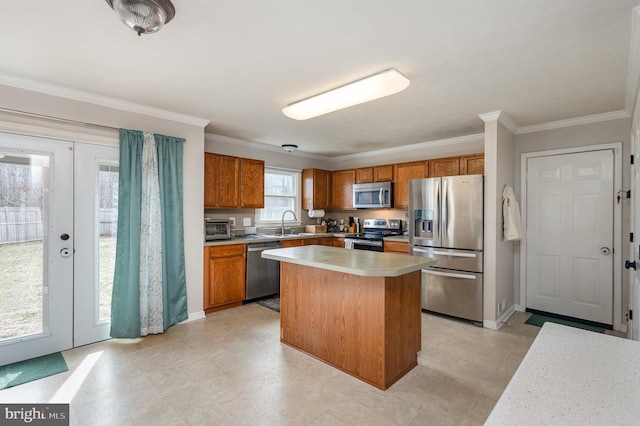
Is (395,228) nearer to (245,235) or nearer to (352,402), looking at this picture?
(245,235)

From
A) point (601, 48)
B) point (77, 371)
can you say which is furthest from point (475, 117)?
point (77, 371)

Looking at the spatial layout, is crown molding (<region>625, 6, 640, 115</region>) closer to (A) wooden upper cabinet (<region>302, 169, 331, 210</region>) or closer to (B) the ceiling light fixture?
(B) the ceiling light fixture

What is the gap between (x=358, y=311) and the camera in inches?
99.2

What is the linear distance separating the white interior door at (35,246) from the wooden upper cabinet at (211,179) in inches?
60.7

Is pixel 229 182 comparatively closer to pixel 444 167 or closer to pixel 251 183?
pixel 251 183

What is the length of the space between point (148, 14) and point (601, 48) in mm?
2935

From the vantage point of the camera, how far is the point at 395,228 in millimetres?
5430

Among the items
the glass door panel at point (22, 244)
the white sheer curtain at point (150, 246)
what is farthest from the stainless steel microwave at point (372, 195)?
the glass door panel at point (22, 244)

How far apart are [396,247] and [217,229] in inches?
105

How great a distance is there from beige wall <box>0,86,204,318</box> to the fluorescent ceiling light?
1.47 metres

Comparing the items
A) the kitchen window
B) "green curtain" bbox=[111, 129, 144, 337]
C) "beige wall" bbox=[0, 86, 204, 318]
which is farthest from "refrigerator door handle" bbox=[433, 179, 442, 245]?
"green curtain" bbox=[111, 129, 144, 337]

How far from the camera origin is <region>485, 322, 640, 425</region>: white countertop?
2.35ft

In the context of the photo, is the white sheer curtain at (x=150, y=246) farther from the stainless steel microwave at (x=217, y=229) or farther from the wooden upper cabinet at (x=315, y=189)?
the wooden upper cabinet at (x=315, y=189)

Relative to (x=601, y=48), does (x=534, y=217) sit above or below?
below
